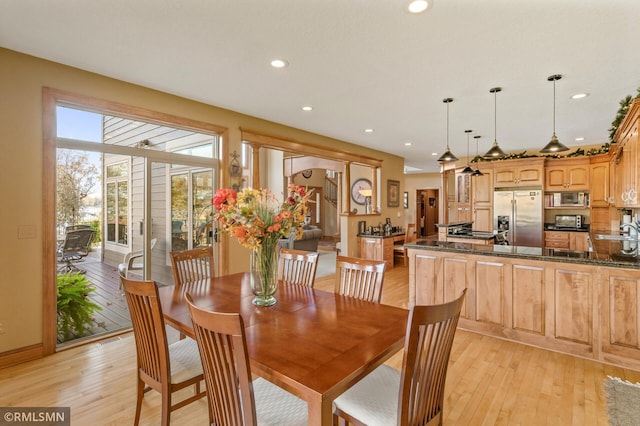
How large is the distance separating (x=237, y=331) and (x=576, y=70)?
3736 millimetres

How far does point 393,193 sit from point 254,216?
6616mm

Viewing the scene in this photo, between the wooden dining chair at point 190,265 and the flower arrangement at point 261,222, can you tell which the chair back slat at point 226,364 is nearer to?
the flower arrangement at point 261,222

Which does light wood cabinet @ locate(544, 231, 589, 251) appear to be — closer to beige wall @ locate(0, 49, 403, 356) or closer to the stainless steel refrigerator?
the stainless steel refrigerator

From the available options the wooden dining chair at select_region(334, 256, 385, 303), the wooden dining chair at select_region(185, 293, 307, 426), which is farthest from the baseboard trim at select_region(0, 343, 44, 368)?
the wooden dining chair at select_region(334, 256, 385, 303)

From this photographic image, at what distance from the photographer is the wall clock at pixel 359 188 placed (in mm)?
8383

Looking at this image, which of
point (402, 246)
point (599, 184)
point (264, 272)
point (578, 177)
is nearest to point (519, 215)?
point (578, 177)

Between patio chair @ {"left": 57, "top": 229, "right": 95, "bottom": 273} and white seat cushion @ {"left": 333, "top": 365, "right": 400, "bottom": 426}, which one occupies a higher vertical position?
patio chair @ {"left": 57, "top": 229, "right": 95, "bottom": 273}

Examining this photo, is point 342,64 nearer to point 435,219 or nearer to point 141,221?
point 141,221

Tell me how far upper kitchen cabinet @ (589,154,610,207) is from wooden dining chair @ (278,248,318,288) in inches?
258

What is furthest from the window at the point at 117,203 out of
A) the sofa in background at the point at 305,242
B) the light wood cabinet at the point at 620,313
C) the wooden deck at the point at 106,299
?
the light wood cabinet at the point at 620,313

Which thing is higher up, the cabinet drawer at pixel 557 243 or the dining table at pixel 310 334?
the dining table at pixel 310 334

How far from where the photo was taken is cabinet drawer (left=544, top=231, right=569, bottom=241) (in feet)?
20.7

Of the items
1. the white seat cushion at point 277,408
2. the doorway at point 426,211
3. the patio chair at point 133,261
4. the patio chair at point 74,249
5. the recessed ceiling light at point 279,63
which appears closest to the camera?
the white seat cushion at point 277,408

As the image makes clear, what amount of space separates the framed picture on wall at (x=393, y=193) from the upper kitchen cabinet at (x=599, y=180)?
3.88 m
